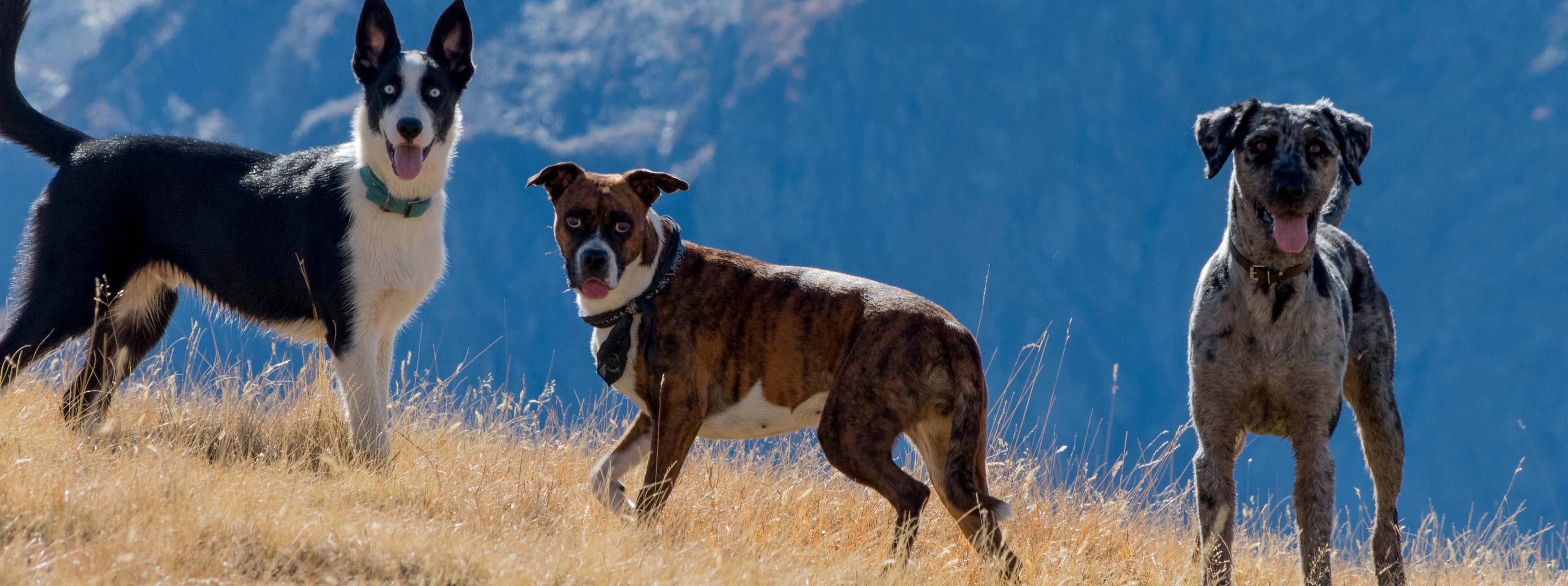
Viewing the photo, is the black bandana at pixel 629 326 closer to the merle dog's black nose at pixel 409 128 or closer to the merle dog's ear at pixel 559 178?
the merle dog's ear at pixel 559 178

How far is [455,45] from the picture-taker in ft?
18.3

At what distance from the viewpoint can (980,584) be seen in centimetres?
432

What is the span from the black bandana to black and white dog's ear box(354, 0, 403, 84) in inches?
61.7

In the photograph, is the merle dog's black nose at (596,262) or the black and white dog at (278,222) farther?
the black and white dog at (278,222)

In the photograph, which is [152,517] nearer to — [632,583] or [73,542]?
[73,542]

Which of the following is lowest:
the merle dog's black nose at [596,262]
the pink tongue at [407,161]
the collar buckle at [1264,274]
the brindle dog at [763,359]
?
the brindle dog at [763,359]

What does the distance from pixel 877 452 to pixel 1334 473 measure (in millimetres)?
1661

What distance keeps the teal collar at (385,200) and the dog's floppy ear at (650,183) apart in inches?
40.2

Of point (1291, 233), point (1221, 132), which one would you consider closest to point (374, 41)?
point (1221, 132)

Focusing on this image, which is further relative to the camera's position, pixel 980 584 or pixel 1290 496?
pixel 1290 496

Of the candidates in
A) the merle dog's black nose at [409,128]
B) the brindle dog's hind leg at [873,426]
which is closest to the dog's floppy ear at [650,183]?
the merle dog's black nose at [409,128]

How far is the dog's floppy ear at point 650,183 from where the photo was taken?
199 inches

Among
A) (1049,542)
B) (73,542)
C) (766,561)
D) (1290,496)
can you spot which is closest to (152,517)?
(73,542)

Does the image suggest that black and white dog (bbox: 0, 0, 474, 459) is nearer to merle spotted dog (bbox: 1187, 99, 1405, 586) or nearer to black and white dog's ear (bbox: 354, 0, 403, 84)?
black and white dog's ear (bbox: 354, 0, 403, 84)
